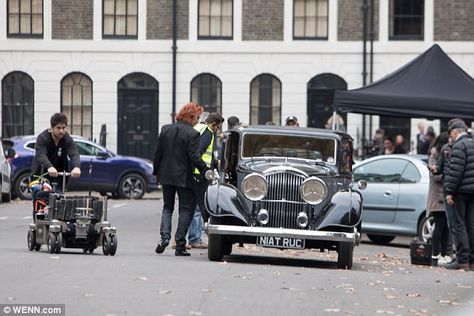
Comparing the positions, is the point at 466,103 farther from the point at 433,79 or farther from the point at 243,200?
the point at 243,200

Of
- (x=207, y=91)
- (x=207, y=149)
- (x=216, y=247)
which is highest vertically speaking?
(x=207, y=91)

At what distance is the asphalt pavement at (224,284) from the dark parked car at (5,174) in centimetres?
1105

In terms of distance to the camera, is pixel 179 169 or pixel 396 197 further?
pixel 396 197

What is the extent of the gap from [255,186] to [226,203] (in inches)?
16.3

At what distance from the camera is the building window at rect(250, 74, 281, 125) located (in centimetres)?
4203

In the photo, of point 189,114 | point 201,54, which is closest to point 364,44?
point 201,54

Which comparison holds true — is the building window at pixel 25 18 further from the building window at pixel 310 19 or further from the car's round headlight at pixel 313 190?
the car's round headlight at pixel 313 190

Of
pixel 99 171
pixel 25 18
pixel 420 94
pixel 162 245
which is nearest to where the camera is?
pixel 162 245

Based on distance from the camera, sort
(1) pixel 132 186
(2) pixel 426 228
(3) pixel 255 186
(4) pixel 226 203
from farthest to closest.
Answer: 1. (1) pixel 132 186
2. (2) pixel 426 228
3. (3) pixel 255 186
4. (4) pixel 226 203

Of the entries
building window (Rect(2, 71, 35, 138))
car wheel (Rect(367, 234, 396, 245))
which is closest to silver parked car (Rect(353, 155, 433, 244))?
car wheel (Rect(367, 234, 396, 245))

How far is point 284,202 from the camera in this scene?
16172mm

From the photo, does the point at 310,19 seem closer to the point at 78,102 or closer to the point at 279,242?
the point at 78,102

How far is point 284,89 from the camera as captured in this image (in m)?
42.0

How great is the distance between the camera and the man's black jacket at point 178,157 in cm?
1667
